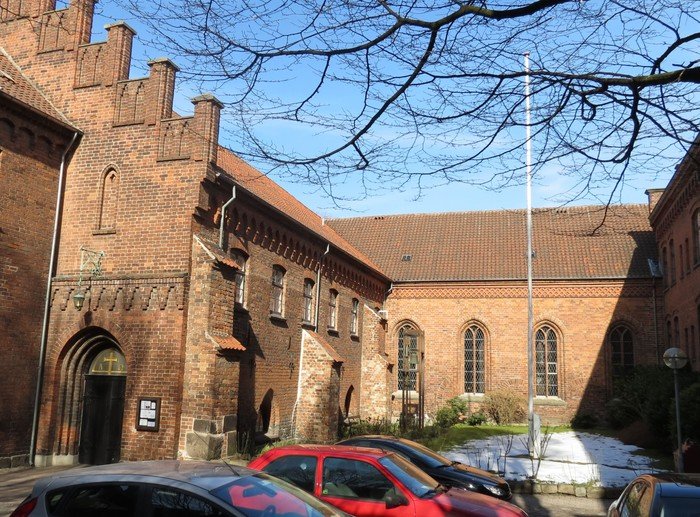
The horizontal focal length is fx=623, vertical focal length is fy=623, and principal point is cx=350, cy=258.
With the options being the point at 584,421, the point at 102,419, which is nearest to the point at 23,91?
the point at 102,419

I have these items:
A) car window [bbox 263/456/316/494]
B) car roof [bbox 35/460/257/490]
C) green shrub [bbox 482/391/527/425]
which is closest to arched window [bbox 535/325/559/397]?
green shrub [bbox 482/391/527/425]

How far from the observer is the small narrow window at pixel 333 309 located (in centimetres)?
2200

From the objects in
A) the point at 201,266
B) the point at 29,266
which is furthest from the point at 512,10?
the point at 29,266

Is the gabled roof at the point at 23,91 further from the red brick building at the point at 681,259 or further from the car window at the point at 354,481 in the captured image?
the red brick building at the point at 681,259

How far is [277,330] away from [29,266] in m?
6.80

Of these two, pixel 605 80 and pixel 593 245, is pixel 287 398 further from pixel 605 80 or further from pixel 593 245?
pixel 593 245

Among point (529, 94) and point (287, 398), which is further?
point (287, 398)

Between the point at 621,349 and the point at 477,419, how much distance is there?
272 inches

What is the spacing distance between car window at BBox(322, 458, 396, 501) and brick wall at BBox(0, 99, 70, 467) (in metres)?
8.67

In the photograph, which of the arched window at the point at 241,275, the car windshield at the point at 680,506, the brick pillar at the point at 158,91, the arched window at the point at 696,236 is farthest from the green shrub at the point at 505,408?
the car windshield at the point at 680,506

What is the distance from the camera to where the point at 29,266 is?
13.5 metres

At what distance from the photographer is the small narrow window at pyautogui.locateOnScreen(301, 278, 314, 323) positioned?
20.1 meters

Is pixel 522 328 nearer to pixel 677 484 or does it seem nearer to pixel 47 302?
pixel 47 302

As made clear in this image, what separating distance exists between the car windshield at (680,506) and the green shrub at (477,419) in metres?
21.3
